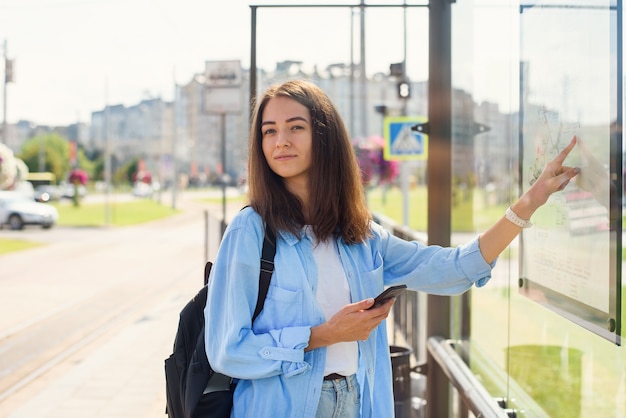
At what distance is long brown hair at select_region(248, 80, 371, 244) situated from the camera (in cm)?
228

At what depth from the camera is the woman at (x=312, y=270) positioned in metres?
2.10

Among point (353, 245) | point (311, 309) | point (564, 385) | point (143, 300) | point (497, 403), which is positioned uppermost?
point (353, 245)

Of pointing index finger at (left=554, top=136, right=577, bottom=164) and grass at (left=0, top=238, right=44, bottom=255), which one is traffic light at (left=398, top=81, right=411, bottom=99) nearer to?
pointing index finger at (left=554, top=136, right=577, bottom=164)

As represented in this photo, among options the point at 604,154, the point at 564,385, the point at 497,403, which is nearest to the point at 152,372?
the point at 497,403

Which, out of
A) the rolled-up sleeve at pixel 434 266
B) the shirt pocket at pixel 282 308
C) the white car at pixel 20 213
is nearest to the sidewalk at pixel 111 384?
the rolled-up sleeve at pixel 434 266

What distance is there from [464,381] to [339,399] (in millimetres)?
1598

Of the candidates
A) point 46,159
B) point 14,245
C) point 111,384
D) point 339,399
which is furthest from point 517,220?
point 46,159

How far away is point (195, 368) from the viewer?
216 centimetres

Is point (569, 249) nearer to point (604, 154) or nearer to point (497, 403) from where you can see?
point (604, 154)

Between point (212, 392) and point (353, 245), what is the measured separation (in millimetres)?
551

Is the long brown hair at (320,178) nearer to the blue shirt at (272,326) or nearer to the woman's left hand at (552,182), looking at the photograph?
the blue shirt at (272,326)

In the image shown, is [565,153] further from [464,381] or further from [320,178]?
[464,381]

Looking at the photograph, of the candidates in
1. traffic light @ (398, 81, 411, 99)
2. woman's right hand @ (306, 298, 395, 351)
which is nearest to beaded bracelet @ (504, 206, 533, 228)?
woman's right hand @ (306, 298, 395, 351)

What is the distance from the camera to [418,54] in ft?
19.1
